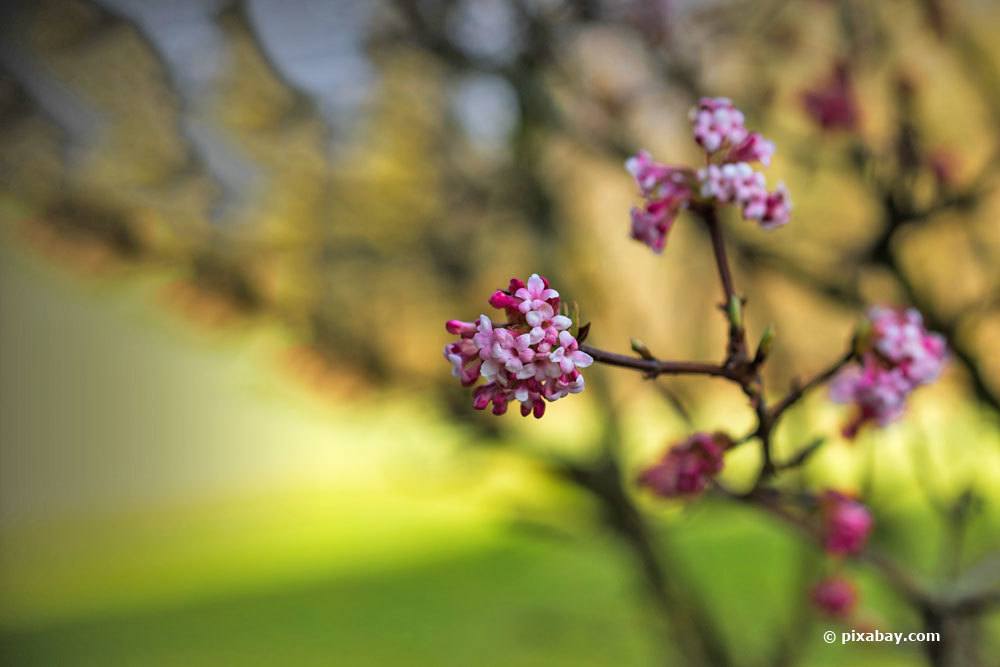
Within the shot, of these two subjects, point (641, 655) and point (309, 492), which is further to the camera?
point (309, 492)

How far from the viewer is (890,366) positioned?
728 mm

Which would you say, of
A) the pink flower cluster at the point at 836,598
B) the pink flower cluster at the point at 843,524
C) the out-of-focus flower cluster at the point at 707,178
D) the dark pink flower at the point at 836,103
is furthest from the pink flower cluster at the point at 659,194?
the dark pink flower at the point at 836,103

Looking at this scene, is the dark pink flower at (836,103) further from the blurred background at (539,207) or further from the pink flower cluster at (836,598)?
the pink flower cluster at (836,598)

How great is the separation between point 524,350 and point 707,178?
0.67ft

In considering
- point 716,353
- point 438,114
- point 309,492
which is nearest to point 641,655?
point 716,353

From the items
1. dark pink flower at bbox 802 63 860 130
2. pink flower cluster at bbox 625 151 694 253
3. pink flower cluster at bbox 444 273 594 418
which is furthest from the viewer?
dark pink flower at bbox 802 63 860 130

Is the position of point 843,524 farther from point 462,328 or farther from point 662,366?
point 462,328

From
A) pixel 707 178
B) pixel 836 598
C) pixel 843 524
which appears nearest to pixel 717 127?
pixel 707 178

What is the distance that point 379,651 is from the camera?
4773 millimetres

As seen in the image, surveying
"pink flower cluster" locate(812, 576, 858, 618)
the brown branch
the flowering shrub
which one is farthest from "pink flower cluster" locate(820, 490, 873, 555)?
"pink flower cluster" locate(812, 576, 858, 618)

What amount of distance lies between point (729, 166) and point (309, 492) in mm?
7246

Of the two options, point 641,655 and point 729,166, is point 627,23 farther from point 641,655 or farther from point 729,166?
point 641,655

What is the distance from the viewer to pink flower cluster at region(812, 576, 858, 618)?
1.23m

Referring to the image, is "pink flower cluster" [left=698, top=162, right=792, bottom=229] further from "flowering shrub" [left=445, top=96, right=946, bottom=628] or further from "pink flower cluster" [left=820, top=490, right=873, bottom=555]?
"pink flower cluster" [left=820, top=490, right=873, bottom=555]
